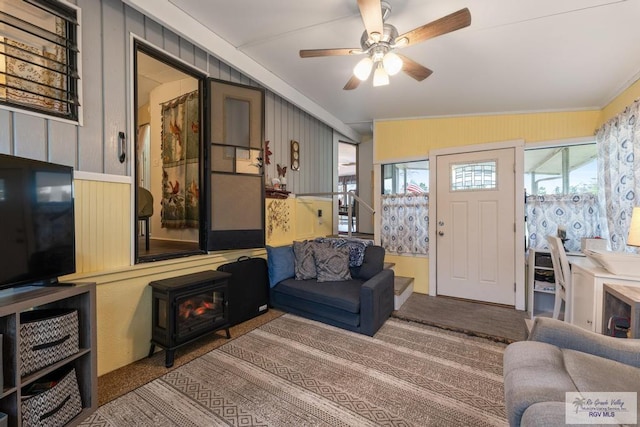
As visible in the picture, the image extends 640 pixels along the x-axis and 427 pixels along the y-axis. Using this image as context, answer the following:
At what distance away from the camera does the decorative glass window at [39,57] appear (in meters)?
1.65

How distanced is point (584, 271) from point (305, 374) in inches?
87.5

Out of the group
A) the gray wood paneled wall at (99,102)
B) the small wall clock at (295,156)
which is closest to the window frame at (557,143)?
the small wall clock at (295,156)

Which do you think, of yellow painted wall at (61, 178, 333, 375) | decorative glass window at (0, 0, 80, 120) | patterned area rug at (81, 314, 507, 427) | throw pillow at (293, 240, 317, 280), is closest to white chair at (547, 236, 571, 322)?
patterned area rug at (81, 314, 507, 427)

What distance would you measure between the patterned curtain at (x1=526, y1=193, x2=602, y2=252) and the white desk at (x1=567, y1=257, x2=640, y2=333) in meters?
1.01

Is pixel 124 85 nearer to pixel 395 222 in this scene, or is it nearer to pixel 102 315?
pixel 102 315

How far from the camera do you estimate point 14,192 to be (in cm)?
135

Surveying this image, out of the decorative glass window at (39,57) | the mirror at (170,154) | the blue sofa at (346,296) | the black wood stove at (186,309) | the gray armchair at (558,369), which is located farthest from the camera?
the mirror at (170,154)

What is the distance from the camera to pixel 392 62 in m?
1.84

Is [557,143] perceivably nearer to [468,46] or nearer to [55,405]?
[468,46]

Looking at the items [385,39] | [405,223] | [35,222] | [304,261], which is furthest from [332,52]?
[405,223]

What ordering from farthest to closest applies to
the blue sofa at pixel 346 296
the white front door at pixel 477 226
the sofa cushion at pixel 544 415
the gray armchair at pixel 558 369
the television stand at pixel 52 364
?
1. the white front door at pixel 477 226
2. the blue sofa at pixel 346 296
3. the television stand at pixel 52 364
4. the gray armchair at pixel 558 369
5. the sofa cushion at pixel 544 415

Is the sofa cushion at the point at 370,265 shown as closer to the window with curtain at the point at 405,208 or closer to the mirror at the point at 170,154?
the window with curtain at the point at 405,208

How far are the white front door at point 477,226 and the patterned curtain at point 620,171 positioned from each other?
80 centimetres

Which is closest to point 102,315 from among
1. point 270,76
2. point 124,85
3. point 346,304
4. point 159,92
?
point 124,85
